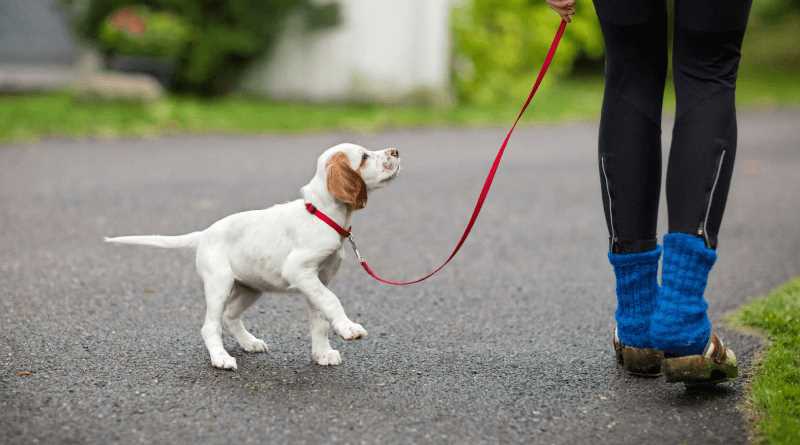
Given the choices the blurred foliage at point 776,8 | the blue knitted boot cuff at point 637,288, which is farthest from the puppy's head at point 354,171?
the blurred foliage at point 776,8

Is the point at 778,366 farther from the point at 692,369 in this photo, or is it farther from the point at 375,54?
the point at 375,54

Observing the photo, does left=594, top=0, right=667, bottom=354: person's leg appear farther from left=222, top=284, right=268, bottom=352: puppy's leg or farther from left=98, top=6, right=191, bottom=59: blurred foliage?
left=98, top=6, right=191, bottom=59: blurred foliage

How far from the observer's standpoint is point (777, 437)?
2576 millimetres

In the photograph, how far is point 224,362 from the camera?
10.2 feet

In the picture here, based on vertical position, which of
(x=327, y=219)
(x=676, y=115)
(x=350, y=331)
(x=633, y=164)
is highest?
(x=676, y=115)

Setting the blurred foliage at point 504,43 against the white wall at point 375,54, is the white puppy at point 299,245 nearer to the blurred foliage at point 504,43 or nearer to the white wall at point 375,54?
the white wall at point 375,54

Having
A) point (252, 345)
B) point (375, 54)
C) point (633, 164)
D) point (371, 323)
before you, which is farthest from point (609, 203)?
point (375, 54)

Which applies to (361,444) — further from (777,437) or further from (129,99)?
(129,99)

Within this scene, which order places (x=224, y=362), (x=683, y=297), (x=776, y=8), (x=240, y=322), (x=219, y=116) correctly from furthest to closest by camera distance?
(x=776, y=8) < (x=219, y=116) < (x=240, y=322) < (x=224, y=362) < (x=683, y=297)

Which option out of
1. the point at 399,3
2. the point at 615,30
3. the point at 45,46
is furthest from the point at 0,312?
the point at 45,46

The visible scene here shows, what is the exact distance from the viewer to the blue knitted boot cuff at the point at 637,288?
9.89ft

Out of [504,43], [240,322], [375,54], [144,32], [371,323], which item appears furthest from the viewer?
[504,43]

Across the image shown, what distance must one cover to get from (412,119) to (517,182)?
336cm

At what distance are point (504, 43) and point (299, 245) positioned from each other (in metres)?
9.90
